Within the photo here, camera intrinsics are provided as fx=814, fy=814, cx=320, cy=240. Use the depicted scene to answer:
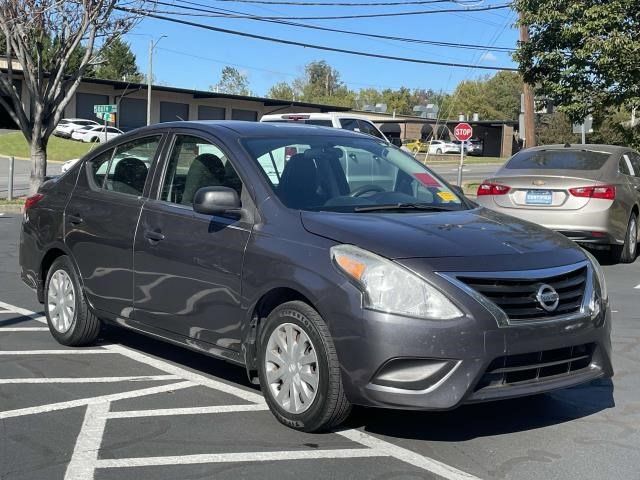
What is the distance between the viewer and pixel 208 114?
6381 centimetres

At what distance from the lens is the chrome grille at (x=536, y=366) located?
4055 millimetres

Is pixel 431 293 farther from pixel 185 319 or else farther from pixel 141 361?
pixel 141 361

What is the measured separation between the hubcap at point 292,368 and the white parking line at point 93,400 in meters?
1.06

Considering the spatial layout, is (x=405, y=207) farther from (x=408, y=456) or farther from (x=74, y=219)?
(x=74, y=219)

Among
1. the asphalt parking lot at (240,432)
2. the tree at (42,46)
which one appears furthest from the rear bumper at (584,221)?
the tree at (42,46)

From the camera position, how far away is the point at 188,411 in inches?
191

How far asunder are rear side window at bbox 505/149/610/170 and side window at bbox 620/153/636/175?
0.85ft

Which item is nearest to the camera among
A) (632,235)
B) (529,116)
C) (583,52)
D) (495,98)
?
(632,235)

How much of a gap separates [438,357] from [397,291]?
38cm

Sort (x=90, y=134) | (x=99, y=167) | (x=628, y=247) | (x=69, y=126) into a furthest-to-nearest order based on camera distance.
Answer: (x=69, y=126)
(x=90, y=134)
(x=628, y=247)
(x=99, y=167)

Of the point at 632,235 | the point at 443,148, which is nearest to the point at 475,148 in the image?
the point at 443,148

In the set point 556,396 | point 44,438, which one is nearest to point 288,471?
point 44,438

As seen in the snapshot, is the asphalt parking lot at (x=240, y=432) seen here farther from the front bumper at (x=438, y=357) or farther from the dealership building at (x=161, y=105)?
the dealership building at (x=161, y=105)

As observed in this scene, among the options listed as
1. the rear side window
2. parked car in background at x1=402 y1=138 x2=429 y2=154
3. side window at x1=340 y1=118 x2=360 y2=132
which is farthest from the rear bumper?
parked car in background at x1=402 y1=138 x2=429 y2=154
